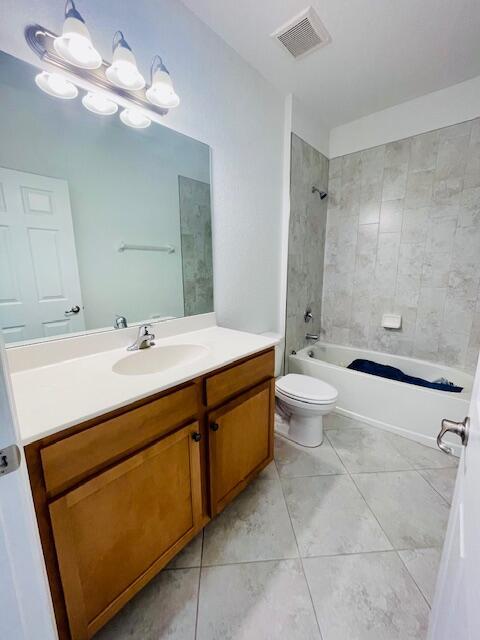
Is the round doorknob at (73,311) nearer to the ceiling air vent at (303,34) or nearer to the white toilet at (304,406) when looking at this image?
the white toilet at (304,406)

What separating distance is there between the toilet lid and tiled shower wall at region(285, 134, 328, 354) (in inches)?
20.8

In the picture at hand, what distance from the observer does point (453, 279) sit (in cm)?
213

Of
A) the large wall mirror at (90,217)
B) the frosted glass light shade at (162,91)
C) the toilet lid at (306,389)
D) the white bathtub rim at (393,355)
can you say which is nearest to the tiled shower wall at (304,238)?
the white bathtub rim at (393,355)

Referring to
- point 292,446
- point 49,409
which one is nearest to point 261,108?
point 49,409

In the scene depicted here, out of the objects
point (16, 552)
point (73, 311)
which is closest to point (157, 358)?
point (73, 311)

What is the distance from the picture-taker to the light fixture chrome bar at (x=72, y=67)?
0.91 m

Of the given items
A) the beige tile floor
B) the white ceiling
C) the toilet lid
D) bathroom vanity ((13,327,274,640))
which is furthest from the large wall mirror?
the beige tile floor

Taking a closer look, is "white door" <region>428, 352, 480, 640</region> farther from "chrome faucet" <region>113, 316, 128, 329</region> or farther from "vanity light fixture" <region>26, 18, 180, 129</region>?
"vanity light fixture" <region>26, 18, 180, 129</region>

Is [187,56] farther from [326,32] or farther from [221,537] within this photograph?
[221,537]

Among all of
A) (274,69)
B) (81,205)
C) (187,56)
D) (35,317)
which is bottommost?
(35,317)

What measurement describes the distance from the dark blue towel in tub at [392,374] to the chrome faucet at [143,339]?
188 cm

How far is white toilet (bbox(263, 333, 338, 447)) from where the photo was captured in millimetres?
1712

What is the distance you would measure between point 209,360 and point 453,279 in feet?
7.12

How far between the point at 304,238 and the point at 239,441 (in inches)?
72.3
